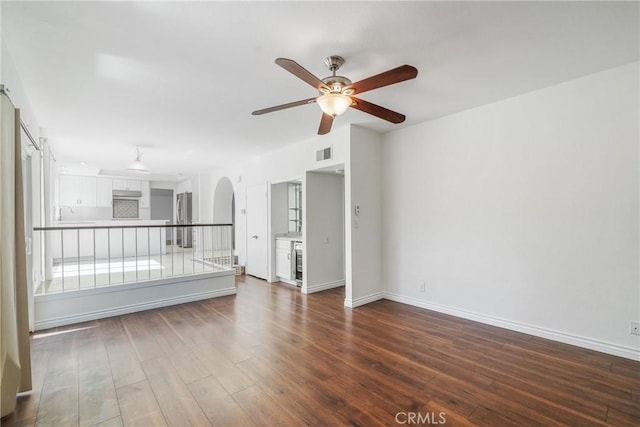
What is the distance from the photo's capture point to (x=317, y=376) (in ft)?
7.80

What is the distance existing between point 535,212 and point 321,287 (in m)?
3.27

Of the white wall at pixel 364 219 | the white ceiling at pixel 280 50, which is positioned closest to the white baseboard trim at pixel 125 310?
the white wall at pixel 364 219

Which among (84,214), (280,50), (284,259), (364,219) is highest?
(280,50)

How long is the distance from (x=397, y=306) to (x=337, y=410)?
2.42m

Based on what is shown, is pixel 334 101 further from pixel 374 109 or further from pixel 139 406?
pixel 139 406

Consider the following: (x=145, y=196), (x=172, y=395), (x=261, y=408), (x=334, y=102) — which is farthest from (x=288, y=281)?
(x=145, y=196)

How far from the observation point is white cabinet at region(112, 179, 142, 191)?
9.21 m

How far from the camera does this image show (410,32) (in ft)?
6.96

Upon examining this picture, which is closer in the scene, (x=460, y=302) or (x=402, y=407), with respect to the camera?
(x=402, y=407)

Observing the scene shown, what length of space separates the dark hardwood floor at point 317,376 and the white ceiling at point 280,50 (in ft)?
8.56

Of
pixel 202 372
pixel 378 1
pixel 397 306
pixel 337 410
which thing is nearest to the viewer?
pixel 378 1

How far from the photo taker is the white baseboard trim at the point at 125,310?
3.44m

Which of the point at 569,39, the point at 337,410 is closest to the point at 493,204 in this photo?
the point at 569,39

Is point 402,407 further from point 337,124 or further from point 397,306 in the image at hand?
point 337,124
